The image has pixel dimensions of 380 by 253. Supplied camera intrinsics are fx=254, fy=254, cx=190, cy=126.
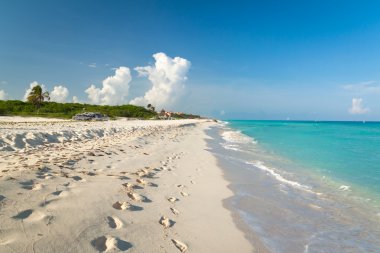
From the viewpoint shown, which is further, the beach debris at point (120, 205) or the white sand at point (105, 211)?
the beach debris at point (120, 205)

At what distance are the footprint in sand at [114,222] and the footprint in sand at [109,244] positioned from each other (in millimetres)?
360

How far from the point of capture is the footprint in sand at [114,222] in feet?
13.0

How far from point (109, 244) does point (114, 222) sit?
659 mm

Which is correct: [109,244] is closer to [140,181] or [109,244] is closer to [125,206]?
[125,206]

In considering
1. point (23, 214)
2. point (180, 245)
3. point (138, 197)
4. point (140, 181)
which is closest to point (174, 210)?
point (138, 197)

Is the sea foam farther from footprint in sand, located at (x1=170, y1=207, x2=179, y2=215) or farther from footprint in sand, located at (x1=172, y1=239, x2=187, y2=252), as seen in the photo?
footprint in sand, located at (x1=172, y1=239, x2=187, y2=252)

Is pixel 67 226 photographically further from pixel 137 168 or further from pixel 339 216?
pixel 339 216

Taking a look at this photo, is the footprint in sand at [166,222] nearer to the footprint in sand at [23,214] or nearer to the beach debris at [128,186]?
the beach debris at [128,186]

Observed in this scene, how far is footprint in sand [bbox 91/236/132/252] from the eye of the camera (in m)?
3.35

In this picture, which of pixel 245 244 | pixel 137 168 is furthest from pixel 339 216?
pixel 137 168

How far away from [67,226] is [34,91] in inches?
3073

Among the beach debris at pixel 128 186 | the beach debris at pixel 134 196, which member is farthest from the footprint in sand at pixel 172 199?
the beach debris at pixel 128 186

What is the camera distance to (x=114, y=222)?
4078 millimetres

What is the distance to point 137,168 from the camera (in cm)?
815
